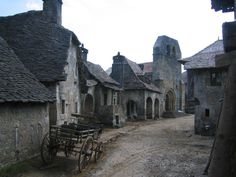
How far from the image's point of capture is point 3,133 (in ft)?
33.7

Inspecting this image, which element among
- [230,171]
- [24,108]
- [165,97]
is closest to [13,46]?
[24,108]

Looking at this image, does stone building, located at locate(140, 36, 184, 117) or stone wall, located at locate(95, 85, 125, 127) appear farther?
stone building, located at locate(140, 36, 184, 117)

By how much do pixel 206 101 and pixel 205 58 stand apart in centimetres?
350

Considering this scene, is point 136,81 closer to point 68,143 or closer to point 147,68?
point 147,68

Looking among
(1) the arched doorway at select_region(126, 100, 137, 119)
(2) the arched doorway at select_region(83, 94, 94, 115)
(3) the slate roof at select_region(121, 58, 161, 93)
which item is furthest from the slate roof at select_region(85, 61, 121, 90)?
(1) the arched doorway at select_region(126, 100, 137, 119)

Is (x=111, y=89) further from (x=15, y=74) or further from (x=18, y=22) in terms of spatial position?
(x=15, y=74)

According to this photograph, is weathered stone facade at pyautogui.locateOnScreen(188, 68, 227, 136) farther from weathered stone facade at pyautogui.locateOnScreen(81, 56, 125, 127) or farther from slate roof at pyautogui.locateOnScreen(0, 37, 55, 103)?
slate roof at pyautogui.locateOnScreen(0, 37, 55, 103)

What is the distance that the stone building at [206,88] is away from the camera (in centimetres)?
2145

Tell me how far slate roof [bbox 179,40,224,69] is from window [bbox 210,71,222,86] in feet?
2.60

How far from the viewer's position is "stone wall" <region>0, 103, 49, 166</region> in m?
10.4

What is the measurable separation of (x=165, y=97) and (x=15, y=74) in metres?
32.0

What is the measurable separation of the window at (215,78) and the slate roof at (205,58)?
0.79 meters

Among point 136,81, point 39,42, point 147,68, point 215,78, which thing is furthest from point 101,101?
point 147,68

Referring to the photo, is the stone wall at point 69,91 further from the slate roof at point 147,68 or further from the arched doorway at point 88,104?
the slate roof at point 147,68
